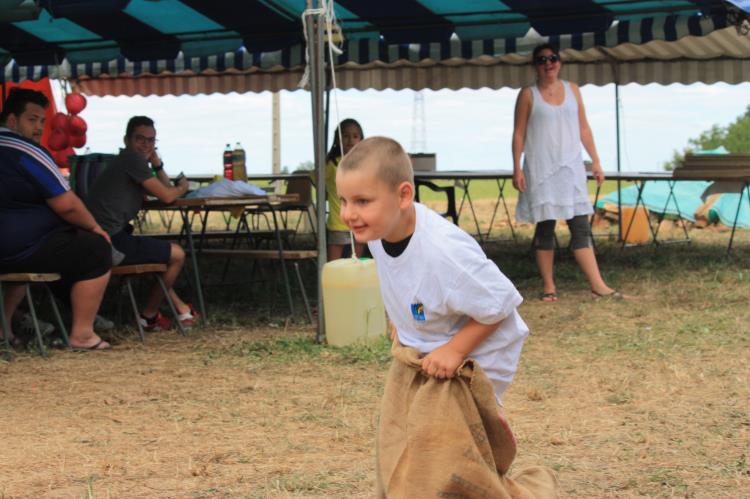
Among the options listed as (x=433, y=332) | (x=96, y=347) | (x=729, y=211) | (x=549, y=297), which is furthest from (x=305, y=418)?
(x=729, y=211)

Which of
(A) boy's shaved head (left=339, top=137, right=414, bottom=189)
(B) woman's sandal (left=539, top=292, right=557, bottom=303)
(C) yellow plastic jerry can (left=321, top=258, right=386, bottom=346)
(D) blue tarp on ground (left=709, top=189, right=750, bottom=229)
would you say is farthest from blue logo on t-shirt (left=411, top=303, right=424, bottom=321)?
(D) blue tarp on ground (left=709, top=189, right=750, bottom=229)

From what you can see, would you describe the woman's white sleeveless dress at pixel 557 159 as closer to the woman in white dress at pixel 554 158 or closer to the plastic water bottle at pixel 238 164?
the woman in white dress at pixel 554 158

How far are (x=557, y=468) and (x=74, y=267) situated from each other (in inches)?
121

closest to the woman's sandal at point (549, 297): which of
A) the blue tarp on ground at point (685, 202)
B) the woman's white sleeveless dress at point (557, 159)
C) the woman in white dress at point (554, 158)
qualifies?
the woman in white dress at point (554, 158)

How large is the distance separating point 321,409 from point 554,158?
3343 millimetres

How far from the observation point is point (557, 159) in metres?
6.99

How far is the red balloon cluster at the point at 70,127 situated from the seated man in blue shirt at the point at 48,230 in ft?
8.93

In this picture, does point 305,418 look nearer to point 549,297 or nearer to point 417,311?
point 417,311

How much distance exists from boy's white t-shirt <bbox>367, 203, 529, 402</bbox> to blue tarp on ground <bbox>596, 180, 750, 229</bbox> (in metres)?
11.4

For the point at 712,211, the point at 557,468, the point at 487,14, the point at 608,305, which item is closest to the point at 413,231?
the point at 557,468

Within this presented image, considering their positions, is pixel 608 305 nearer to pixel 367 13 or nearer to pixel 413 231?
pixel 367 13

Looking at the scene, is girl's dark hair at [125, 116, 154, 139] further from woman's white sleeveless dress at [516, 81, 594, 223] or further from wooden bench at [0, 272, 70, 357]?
woman's white sleeveless dress at [516, 81, 594, 223]

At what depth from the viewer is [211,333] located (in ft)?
20.2

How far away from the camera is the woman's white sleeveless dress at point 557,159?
696cm
